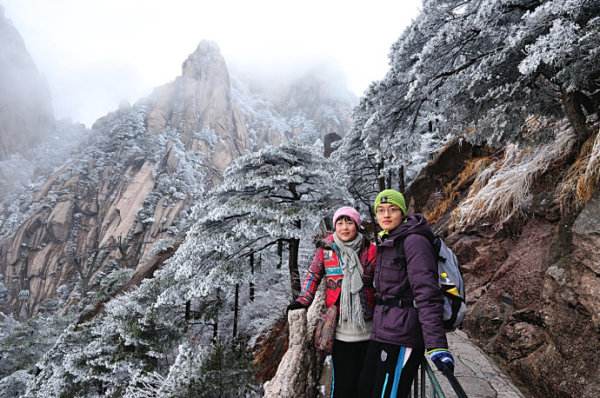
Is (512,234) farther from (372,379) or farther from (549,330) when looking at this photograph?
(372,379)

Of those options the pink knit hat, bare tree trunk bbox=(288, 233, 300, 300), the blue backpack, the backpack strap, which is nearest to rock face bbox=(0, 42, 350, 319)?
bare tree trunk bbox=(288, 233, 300, 300)

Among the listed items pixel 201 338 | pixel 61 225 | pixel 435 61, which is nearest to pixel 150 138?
pixel 61 225

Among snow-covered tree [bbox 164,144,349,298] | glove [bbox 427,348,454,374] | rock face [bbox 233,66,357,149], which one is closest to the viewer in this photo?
glove [bbox 427,348,454,374]

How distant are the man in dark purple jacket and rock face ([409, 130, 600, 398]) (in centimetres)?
178

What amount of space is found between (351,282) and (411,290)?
0.43m

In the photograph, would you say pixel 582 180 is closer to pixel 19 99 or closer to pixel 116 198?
pixel 116 198

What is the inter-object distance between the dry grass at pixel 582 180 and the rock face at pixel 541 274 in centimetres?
1

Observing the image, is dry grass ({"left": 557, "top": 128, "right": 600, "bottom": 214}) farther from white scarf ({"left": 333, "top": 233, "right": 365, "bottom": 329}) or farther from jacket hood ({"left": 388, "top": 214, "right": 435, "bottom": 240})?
white scarf ({"left": 333, "top": 233, "right": 365, "bottom": 329})

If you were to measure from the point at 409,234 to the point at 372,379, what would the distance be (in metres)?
0.88

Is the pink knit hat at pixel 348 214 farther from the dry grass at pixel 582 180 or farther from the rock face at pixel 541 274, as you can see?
the dry grass at pixel 582 180

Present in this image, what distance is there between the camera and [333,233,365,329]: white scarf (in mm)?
1874

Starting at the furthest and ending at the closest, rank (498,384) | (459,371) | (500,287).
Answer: (500,287), (459,371), (498,384)

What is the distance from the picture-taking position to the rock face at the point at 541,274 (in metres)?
2.38

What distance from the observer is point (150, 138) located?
154ft
